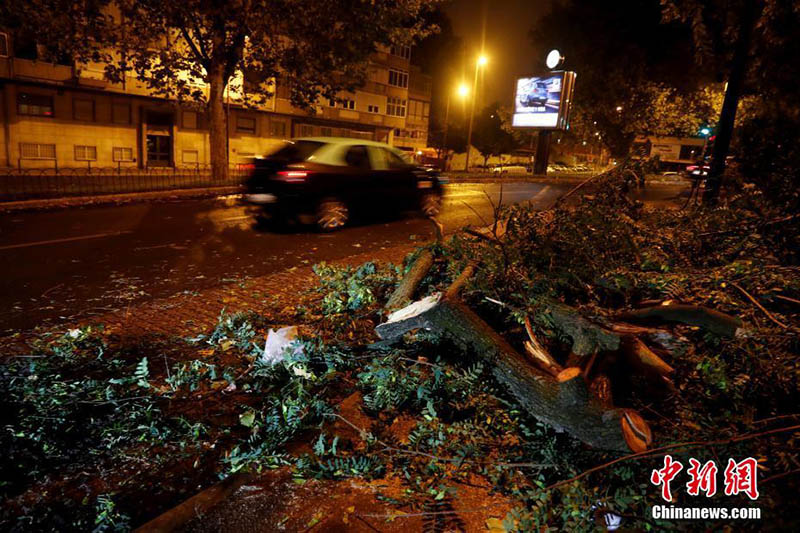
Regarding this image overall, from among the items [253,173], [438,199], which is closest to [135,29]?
[253,173]

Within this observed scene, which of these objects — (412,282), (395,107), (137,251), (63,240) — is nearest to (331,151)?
(137,251)

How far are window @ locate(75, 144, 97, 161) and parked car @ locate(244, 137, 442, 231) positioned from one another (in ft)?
71.0

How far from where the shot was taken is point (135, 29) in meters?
15.6

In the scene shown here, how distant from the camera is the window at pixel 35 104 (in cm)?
2319

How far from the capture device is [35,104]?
23.7 metres

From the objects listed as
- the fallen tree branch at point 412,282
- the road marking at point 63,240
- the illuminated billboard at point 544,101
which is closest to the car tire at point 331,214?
the road marking at point 63,240

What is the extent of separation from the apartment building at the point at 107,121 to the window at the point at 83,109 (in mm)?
46

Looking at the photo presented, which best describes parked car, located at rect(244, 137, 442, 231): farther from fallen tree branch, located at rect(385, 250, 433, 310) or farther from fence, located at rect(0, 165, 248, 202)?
fallen tree branch, located at rect(385, 250, 433, 310)

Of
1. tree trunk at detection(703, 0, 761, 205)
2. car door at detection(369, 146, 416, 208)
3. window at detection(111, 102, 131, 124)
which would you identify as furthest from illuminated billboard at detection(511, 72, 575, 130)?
window at detection(111, 102, 131, 124)

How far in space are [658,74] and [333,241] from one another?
20.3 meters

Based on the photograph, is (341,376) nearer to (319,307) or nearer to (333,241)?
(319,307)

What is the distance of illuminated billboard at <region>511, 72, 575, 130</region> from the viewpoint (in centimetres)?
3033

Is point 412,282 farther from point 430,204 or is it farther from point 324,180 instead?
point 430,204

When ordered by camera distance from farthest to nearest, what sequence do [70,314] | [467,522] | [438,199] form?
[438,199], [70,314], [467,522]
